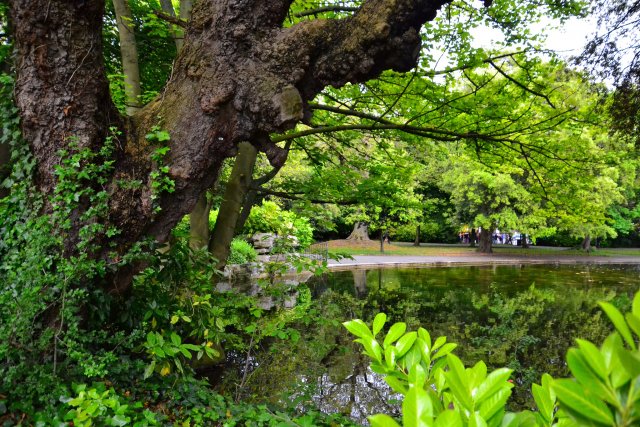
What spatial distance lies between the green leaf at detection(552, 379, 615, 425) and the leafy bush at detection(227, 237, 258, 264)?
11.0 meters

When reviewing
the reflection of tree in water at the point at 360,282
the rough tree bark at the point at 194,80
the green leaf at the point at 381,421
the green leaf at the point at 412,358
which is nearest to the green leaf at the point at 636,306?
the green leaf at the point at 381,421

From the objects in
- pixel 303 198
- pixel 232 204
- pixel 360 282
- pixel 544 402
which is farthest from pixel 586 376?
pixel 360 282

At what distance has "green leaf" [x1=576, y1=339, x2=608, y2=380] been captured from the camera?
0.48 metres

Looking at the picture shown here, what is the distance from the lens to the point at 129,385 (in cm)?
318

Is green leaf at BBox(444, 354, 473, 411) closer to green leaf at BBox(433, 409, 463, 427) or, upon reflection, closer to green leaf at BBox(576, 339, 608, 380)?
green leaf at BBox(433, 409, 463, 427)

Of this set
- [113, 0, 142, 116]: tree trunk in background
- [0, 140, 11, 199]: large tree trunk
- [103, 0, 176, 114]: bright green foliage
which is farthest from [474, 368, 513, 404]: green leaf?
[103, 0, 176, 114]: bright green foliage

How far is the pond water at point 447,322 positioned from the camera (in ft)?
17.6

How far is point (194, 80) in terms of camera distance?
10.2ft

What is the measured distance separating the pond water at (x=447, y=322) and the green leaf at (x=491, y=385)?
292 cm

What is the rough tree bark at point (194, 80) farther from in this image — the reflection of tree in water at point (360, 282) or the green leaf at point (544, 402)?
the reflection of tree in water at point (360, 282)

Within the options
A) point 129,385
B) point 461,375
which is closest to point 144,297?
point 129,385

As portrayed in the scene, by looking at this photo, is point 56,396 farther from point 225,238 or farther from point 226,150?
point 225,238

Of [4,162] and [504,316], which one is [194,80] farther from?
[504,316]

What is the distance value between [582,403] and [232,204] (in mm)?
5337
